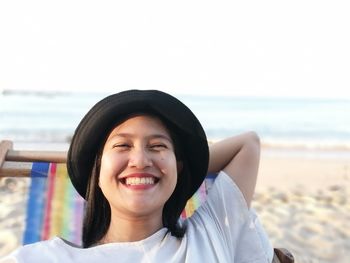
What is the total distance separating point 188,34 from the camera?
28812 mm

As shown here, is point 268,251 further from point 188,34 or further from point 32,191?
point 188,34

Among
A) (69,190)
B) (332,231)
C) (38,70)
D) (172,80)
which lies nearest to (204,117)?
(172,80)

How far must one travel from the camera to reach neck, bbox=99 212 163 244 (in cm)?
158

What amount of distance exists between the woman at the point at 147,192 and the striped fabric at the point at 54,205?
1.39 feet

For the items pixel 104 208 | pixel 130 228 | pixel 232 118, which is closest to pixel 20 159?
pixel 104 208

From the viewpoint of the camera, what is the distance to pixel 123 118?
150cm

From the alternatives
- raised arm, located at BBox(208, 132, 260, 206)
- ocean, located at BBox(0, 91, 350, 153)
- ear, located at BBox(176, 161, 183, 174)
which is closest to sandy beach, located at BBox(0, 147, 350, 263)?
raised arm, located at BBox(208, 132, 260, 206)

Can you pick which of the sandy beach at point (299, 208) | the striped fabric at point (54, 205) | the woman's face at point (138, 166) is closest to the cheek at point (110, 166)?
the woman's face at point (138, 166)

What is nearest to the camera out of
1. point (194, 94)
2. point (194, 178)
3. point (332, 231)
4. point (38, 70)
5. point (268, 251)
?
point (194, 178)

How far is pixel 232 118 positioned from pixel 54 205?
17551 mm

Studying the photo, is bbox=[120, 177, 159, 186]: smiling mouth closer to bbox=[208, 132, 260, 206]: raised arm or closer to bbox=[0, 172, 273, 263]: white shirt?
bbox=[0, 172, 273, 263]: white shirt

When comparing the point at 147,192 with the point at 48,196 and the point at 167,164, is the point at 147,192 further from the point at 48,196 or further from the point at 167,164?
the point at 48,196

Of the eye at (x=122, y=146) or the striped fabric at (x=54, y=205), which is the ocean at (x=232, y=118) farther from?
the eye at (x=122, y=146)

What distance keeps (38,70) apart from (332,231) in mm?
22726
